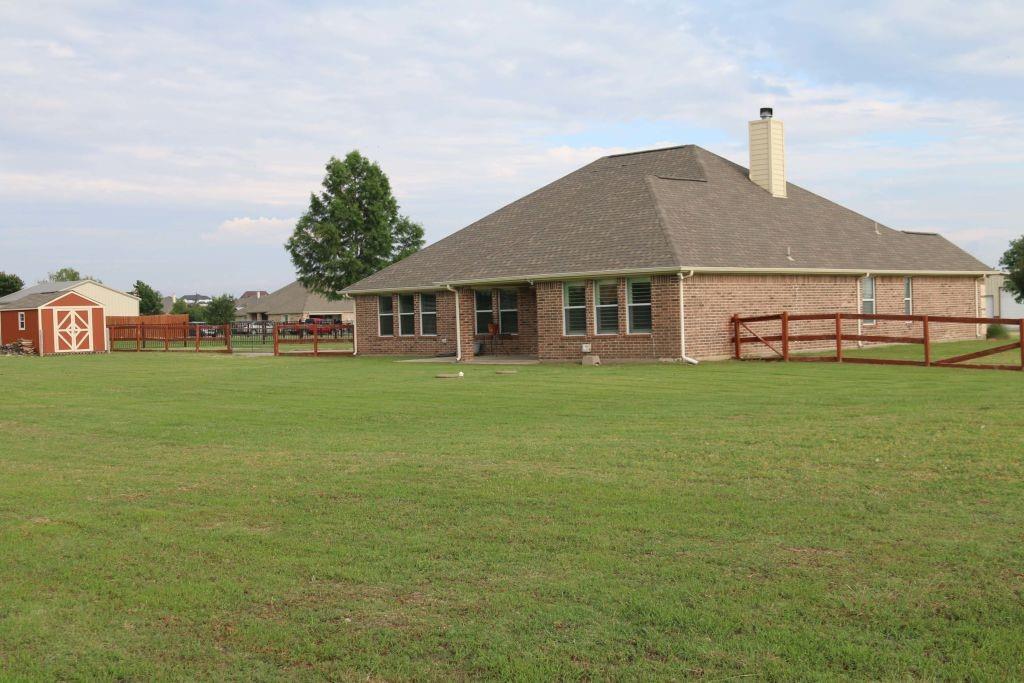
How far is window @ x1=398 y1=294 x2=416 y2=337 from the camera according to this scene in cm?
3331

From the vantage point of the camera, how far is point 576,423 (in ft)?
42.4

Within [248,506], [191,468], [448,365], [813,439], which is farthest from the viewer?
[448,365]

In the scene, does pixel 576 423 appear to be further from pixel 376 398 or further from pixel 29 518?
pixel 29 518

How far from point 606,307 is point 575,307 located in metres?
0.97

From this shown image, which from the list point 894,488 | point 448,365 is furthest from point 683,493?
point 448,365

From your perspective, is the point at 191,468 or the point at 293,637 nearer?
the point at 293,637

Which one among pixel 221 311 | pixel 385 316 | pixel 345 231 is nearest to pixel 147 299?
pixel 221 311

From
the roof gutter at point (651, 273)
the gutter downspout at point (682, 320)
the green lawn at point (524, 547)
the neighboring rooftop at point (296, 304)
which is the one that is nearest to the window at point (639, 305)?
the roof gutter at point (651, 273)

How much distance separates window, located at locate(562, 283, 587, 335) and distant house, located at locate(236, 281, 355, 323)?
55.9 metres

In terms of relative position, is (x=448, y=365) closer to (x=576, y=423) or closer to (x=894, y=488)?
(x=576, y=423)

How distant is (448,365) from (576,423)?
47.7 ft

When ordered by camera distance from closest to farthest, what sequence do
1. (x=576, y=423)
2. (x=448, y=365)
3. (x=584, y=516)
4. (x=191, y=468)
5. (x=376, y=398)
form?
(x=584, y=516), (x=191, y=468), (x=576, y=423), (x=376, y=398), (x=448, y=365)

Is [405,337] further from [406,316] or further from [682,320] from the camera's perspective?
[682,320]

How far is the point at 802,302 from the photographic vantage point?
28.0 m
